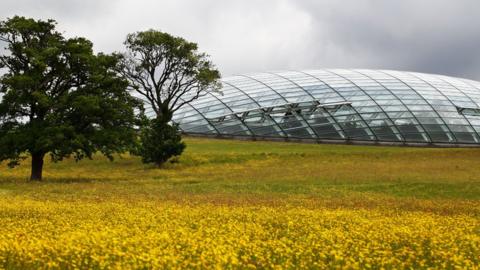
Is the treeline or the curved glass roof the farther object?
the curved glass roof

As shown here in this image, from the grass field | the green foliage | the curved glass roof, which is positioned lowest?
the grass field

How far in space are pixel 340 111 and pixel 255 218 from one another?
5213 cm

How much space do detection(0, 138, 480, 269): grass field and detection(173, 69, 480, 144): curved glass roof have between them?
18550 millimetres

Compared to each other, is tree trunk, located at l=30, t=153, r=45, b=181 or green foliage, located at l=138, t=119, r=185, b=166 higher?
green foliage, located at l=138, t=119, r=185, b=166

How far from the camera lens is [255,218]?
59.5 feet

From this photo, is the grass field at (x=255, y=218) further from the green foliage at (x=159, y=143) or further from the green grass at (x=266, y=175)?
the green foliage at (x=159, y=143)

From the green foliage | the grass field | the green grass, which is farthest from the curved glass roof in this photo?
the green foliage

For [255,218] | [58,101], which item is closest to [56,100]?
[58,101]

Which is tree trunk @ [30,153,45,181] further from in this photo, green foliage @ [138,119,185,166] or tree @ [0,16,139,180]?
green foliage @ [138,119,185,166]

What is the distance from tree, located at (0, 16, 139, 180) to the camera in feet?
118

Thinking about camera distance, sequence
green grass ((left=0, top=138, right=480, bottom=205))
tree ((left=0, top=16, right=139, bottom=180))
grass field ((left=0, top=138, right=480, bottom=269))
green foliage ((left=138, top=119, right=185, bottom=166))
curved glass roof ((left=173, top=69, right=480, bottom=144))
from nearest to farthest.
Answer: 1. grass field ((left=0, top=138, right=480, bottom=269))
2. green grass ((left=0, top=138, right=480, bottom=205))
3. tree ((left=0, top=16, right=139, bottom=180))
4. green foliage ((left=138, top=119, right=185, bottom=166))
5. curved glass roof ((left=173, top=69, right=480, bottom=144))

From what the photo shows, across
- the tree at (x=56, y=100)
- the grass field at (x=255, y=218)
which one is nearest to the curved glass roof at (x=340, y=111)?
the grass field at (x=255, y=218)

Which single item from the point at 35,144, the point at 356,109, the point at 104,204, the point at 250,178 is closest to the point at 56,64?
the point at 35,144

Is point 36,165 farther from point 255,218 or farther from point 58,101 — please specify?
point 255,218
